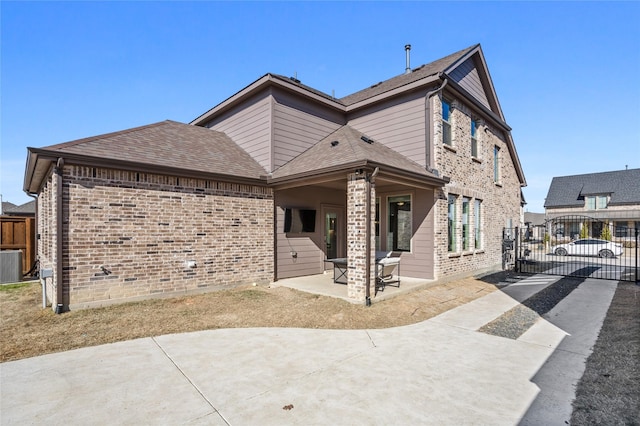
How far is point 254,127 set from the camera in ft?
35.2

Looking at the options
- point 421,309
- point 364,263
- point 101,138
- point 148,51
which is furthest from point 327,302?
point 148,51

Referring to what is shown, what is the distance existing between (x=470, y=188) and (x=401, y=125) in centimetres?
382

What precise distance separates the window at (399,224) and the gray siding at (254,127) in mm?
4401

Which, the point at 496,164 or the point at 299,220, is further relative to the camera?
the point at 496,164

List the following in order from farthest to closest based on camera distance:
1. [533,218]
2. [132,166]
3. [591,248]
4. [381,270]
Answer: [533,218], [591,248], [381,270], [132,166]

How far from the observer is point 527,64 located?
1067 centimetres

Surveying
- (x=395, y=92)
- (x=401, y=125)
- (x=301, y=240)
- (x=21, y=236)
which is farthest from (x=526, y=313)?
(x=21, y=236)

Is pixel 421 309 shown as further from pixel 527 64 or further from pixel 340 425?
pixel 527 64

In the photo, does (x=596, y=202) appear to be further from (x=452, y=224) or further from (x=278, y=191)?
(x=278, y=191)

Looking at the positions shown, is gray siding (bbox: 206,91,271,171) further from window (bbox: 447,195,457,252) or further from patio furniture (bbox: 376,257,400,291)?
window (bbox: 447,195,457,252)

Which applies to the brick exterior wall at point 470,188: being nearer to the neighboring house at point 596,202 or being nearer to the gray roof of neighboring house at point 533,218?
the neighboring house at point 596,202

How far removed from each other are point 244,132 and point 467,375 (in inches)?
389

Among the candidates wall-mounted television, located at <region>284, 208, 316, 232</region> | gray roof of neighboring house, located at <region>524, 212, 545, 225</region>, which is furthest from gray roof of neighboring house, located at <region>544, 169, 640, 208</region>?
wall-mounted television, located at <region>284, 208, 316, 232</region>

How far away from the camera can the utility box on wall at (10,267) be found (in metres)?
10.6
